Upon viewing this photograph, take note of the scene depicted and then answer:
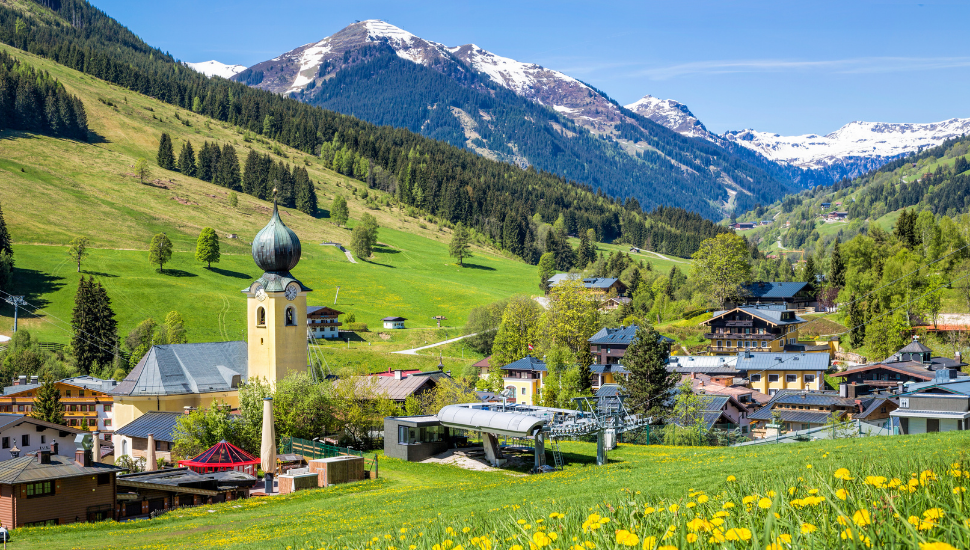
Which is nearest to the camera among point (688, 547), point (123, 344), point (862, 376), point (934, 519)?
point (934, 519)

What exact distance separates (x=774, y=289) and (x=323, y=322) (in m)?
71.1

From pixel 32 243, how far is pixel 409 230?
295 feet

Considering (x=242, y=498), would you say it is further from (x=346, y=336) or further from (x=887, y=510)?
(x=346, y=336)

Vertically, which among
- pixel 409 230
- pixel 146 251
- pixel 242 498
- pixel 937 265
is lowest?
pixel 242 498

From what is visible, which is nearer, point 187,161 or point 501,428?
point 501,428

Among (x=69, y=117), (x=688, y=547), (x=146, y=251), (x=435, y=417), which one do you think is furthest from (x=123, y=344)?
(x=69, y=117)

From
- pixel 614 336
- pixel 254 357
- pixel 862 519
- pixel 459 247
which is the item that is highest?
pixel 459 247

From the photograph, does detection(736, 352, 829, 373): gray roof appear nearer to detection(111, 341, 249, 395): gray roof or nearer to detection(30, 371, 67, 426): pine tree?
detection(111, 341, 249, 395): gray roof

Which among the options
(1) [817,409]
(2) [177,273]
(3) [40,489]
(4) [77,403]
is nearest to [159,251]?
(2) [177,273]

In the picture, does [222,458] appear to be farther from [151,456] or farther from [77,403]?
[77,403]

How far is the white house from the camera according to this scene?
54781 millimetres

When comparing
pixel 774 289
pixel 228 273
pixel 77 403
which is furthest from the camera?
pixel 228 273

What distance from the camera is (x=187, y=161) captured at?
7200 inches

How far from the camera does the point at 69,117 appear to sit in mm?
184125
